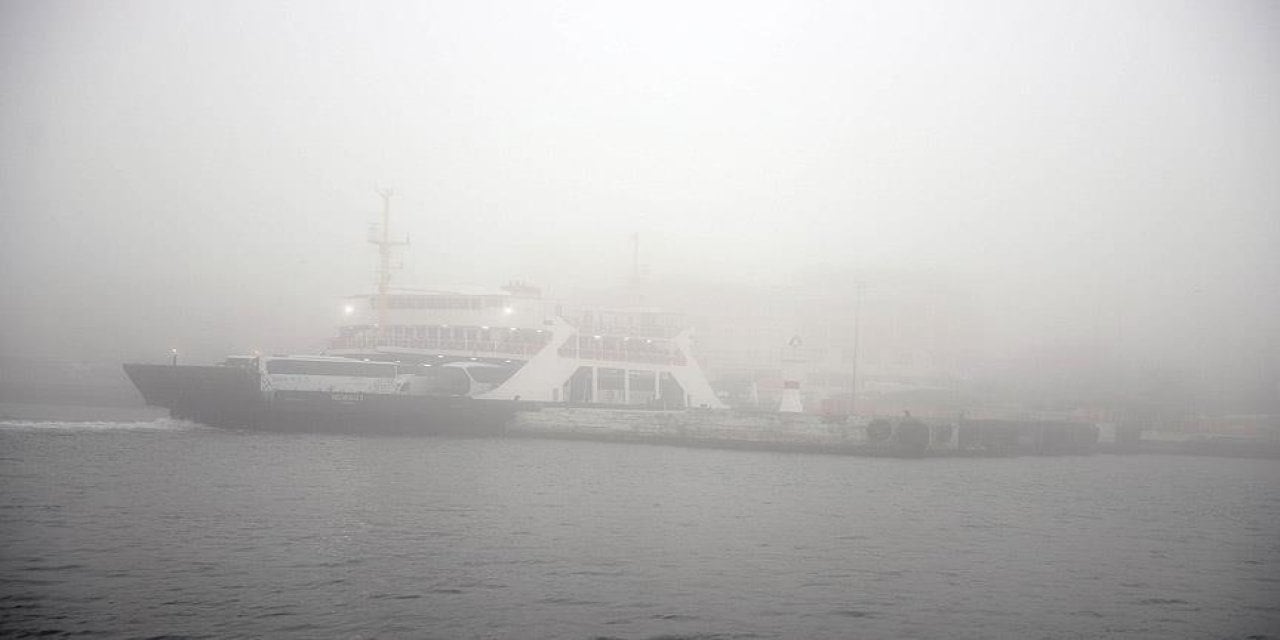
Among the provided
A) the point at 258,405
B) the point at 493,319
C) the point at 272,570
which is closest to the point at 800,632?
the point at 272,570

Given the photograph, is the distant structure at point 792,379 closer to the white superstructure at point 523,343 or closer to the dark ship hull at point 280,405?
the white superstructure at point 523,343

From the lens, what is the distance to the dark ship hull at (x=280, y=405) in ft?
133

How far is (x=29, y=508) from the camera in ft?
63.7

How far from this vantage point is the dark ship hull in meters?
40.5

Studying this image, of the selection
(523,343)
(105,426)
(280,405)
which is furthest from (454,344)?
(105,426)

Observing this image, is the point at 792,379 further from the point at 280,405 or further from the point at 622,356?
the point at 280,405

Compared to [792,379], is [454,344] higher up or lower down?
higher up

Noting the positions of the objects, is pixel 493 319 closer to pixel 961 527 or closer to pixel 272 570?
pixel 961 527

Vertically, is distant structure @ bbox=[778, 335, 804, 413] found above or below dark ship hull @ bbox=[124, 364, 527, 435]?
above

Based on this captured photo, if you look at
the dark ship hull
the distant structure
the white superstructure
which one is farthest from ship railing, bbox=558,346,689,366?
the dark ship hull

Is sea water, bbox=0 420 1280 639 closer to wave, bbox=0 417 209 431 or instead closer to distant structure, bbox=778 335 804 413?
wave, bbox=0 417 209 431

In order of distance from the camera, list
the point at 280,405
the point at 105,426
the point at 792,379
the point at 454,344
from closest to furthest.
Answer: the point at 280,405
the point at 105,426
the point at 792,379
the point at 454,344

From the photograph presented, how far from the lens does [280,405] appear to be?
1609 inches

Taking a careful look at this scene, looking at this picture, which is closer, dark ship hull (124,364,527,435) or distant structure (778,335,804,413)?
dark ship hull (124,364,527,435)
